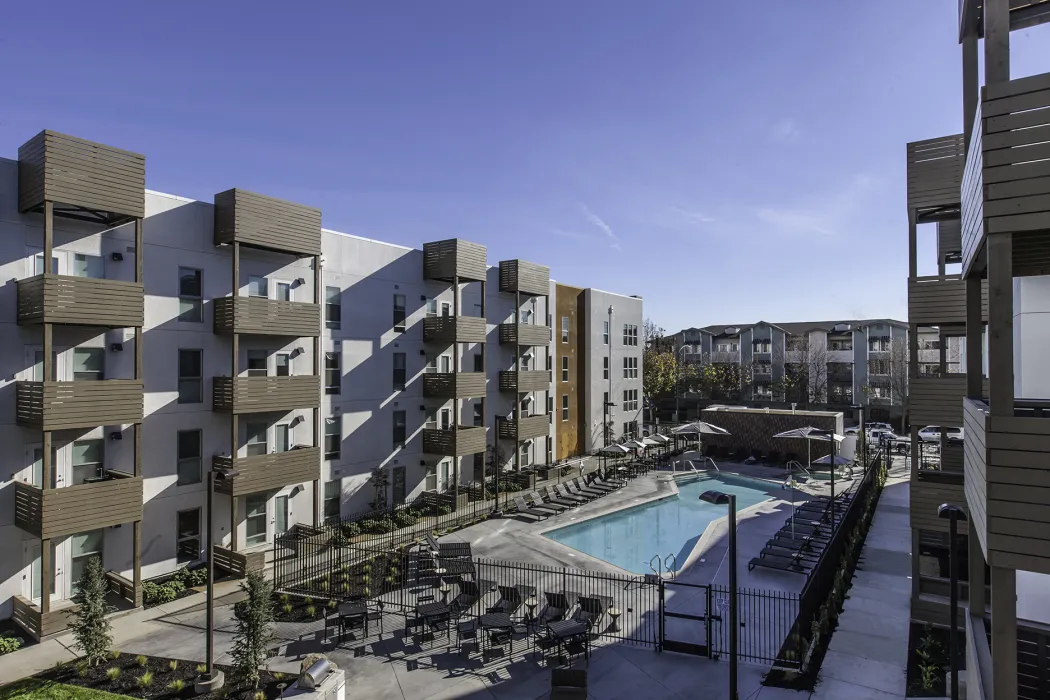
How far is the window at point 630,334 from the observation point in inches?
1777

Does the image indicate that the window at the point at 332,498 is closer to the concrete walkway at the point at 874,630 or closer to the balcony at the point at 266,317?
the balcony at the point at 266,317

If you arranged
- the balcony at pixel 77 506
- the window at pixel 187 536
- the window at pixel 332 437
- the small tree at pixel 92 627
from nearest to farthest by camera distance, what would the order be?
1. the small tree at pixel 92 627
2. the balcony at pixel 77 506
3. the window at pixel 187 536
4. the window at pixel 332 437

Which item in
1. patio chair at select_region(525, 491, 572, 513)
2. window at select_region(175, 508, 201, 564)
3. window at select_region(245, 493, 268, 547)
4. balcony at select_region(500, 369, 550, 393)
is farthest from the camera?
balcony at select_region(500, 369, 550, 393)

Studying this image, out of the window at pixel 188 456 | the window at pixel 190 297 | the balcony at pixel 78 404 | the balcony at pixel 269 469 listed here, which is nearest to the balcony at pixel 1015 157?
the balcony at pixel 78 404

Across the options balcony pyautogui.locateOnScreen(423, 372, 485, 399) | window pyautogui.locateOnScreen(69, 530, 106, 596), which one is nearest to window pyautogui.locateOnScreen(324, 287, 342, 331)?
balcony pyautogui.locateOnScreen(423, 372, 485, 399)

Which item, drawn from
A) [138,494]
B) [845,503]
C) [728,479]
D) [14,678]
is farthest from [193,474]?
[728,479]

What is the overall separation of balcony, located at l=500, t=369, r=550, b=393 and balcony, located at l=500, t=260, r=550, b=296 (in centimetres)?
466

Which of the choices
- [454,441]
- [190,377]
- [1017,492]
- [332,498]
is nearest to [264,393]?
[190,377]

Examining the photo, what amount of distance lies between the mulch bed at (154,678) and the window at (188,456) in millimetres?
6853

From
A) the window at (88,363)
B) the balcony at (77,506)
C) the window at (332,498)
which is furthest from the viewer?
the window at (332,498)

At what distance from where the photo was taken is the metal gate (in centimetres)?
1371

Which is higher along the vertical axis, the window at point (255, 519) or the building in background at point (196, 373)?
the building in background at point (196, 373)

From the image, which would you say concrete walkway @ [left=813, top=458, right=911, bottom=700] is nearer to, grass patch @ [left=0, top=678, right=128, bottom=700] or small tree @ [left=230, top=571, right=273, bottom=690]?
small tree @ [left=230, top=571, right=273, bottom=690]

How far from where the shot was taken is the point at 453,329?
27109 millimetres
